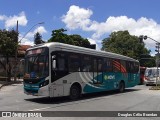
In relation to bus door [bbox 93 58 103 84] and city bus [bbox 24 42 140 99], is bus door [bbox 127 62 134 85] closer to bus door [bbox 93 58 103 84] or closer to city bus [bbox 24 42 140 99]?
city bus [bbox 24 42 140 99]

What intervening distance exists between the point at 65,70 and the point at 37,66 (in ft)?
5.12

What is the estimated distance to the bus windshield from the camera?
15.9m

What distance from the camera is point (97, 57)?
20.2m

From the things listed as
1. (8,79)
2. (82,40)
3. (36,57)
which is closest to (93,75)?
(36,57)

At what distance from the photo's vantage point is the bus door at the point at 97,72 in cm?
1983

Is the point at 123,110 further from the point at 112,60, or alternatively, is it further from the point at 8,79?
the point at 8,79

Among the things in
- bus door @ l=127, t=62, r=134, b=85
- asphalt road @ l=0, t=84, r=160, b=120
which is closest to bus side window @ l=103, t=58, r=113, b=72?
asphalt road @ l=0, t=84, r=160, b=120

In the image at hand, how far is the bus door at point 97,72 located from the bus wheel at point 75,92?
72.0 inches

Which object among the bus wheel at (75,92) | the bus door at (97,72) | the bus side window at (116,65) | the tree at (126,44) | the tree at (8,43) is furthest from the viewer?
the tree at (126,44)

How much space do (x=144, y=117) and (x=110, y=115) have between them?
128 centimetres

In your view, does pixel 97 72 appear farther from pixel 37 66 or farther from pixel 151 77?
pixel 151 77

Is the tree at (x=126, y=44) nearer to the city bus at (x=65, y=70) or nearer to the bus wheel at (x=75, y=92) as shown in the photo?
the city bus at (x=65, y=70)

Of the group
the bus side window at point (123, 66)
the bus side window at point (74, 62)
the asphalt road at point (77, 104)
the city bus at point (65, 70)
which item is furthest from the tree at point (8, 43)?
the bus side window at point (74, 62)

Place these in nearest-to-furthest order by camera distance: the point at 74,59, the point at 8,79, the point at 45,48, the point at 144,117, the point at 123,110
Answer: the point at 144,117
the point at 123,110
the point at 45,48
the point at 74,59
the point at 8,79
